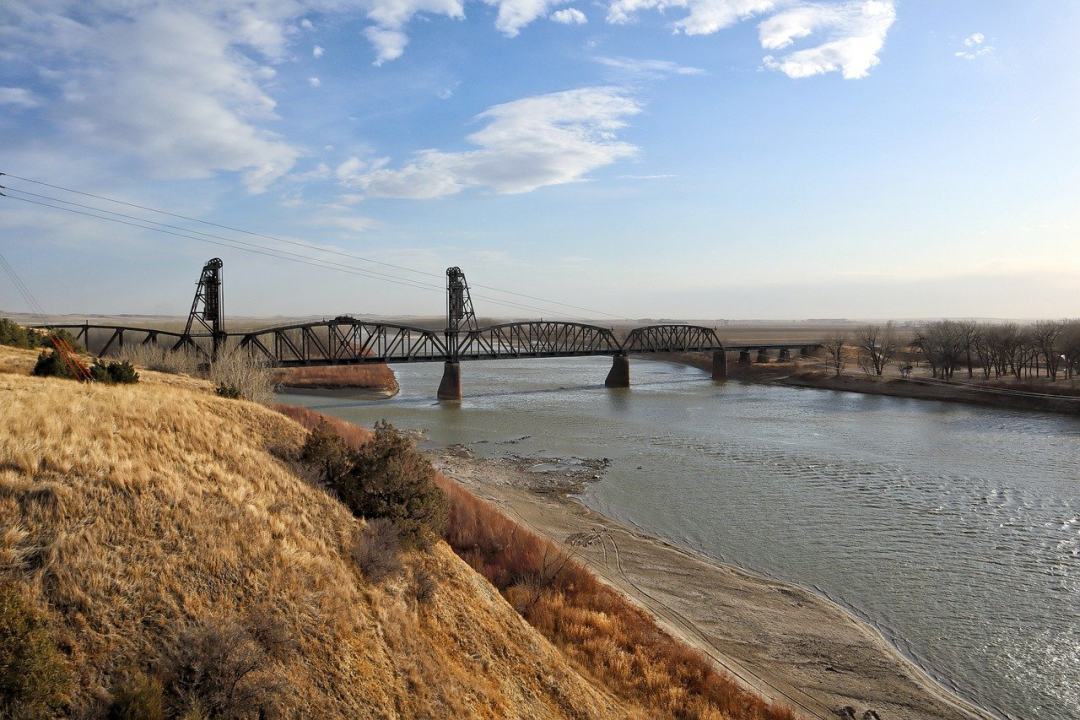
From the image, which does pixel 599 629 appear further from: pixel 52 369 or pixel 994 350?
pixel 994 350

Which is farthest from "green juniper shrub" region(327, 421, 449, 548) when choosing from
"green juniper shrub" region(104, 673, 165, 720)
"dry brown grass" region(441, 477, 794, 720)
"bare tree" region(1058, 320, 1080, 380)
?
"bare tree" region(1058, 320, 1080, 380)

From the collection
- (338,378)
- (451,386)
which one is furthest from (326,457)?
(338,378)

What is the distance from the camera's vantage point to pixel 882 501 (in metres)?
25.6

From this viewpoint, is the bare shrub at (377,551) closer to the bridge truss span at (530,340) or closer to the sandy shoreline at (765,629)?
the sandy shoreline at (765,629)

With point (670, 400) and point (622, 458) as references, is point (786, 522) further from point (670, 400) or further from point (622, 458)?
point (670, 400)

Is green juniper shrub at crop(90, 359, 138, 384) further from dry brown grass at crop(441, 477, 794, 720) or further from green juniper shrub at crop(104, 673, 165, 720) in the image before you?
green juniper shrub at crop(104, 673, 165, 720)

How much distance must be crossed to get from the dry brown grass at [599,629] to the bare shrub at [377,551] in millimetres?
3484

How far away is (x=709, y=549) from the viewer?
20.0m

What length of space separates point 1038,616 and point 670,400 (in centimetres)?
4698

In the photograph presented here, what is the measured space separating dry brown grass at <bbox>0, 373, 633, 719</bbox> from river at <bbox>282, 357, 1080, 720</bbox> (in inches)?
369

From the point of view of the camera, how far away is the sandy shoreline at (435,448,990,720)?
12.2 meters

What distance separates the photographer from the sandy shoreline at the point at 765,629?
481 inches

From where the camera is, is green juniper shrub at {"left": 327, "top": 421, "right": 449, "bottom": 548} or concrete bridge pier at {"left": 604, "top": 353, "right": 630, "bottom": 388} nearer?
green juniper shrub at {"left": 327, "top": 421, "right": 449, "bottom": 548}

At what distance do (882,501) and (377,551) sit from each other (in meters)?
21.8
